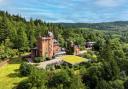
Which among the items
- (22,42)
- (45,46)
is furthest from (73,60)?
(22,42)

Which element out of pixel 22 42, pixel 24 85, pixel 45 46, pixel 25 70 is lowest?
pixel 24 85

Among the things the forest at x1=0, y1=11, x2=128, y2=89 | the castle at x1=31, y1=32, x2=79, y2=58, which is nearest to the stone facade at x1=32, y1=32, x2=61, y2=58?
the castle at x1=31, y1=32, x2=79, y2=58

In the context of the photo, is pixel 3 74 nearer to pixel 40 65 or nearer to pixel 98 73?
pixel 40 65

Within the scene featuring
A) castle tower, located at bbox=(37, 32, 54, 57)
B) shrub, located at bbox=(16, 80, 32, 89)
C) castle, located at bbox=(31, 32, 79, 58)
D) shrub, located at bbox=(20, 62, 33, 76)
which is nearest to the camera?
shrub, located at bbox=(16, 80, 32, 89)

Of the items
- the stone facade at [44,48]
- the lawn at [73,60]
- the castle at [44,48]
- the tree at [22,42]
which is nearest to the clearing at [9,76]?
the castle at [44,48]

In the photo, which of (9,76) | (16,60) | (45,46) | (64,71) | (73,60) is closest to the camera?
(64,71)

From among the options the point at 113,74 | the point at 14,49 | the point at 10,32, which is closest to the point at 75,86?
the point at 113,74

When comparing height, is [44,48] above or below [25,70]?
above

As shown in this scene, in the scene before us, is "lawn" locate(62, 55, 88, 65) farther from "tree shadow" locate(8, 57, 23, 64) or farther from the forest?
"tree shadow" locate(8, 57, 23, 64)

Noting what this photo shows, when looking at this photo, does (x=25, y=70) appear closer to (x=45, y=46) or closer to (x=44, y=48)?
(x=44, y=48)
